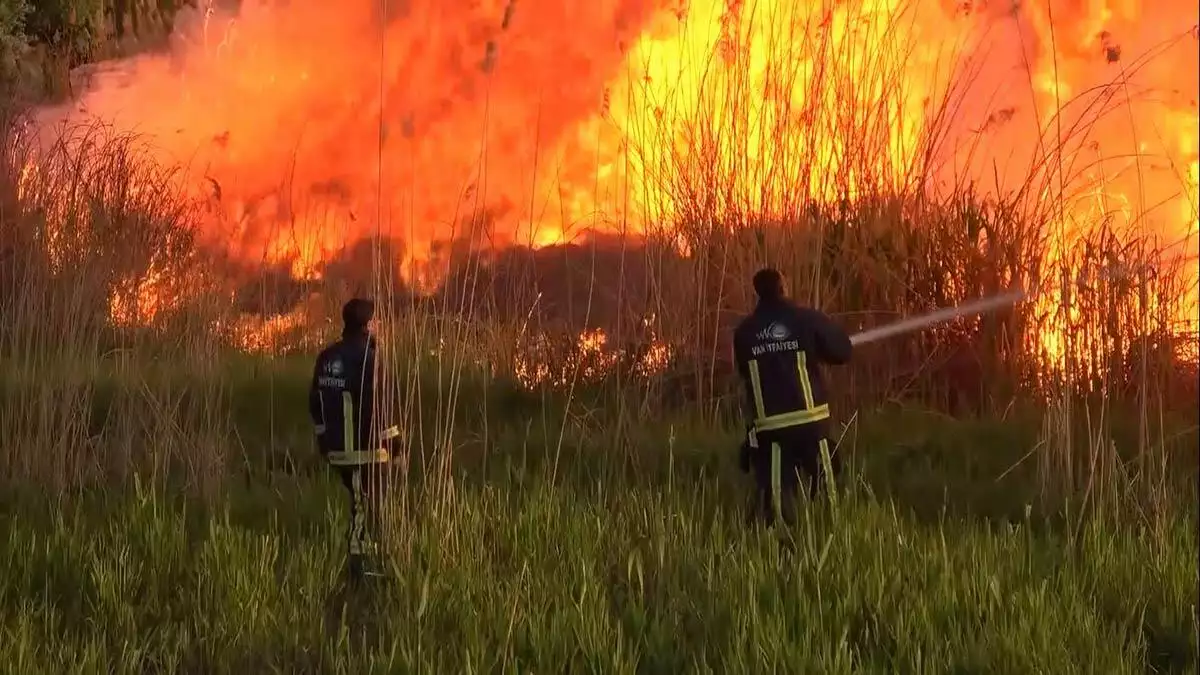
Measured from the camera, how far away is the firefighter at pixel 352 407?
345 centimetres

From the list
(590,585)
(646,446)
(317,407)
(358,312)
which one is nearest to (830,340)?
(646,446)

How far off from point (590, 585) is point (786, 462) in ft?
3.84

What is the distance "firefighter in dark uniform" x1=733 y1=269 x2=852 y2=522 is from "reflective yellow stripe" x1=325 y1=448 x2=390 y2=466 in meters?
1.25

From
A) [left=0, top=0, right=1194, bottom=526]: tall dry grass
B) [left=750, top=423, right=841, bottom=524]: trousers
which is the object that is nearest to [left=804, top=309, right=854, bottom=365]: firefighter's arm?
[left=750, top=423, right=841, bottom=524]: trousers

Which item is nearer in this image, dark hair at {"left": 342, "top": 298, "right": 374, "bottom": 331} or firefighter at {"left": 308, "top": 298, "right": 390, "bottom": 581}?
firefighter at {"left": 308, "top": 298, "right": 390, "bottom": 581}

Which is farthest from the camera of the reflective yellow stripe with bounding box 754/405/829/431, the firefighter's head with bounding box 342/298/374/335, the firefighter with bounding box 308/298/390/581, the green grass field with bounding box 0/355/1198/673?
the reflective yellow stripe with bounding box 754/405/829/431

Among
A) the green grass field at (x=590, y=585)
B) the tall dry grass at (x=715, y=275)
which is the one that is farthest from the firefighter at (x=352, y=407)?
the tall dry grass at (x=715, y=275)

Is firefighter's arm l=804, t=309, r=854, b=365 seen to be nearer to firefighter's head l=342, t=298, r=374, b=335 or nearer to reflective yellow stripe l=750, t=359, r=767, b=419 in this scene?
reflective yellow stripe l=750, t=359, r=767, b=419

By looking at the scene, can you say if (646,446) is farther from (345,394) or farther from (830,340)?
(345,394)

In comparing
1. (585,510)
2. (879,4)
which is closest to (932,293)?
(879,4)

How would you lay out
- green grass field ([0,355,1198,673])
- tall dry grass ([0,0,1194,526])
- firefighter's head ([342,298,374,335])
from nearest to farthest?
1. green grass field ([0,355,1198,673])
2. firefighter's head ([342,298,374,335])
3. tall dry grass ([0,0,1194,526])

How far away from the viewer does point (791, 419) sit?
3703mm

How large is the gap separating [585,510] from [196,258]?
2708 millimetres

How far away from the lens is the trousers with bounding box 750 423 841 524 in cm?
371
